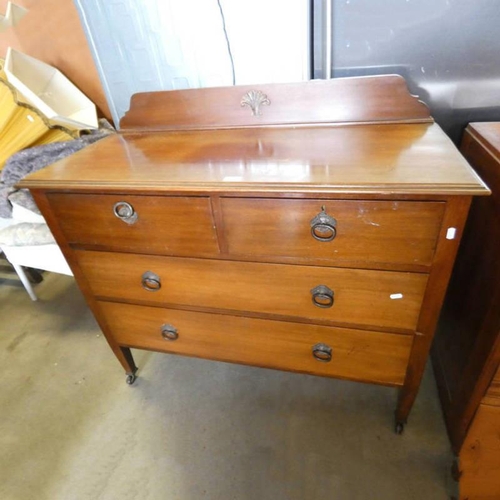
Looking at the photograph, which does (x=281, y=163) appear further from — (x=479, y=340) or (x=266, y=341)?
(x=479, y=340)

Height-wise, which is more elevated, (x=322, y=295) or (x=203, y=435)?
(x=322, y=295)

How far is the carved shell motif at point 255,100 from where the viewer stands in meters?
1.08

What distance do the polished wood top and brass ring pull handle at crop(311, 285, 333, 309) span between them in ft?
0.92

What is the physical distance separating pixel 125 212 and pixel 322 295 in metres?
0.55

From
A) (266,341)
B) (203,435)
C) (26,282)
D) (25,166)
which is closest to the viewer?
(266,341)

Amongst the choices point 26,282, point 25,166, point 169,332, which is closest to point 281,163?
point 169,332

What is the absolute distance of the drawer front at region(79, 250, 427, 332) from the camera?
0.85 m

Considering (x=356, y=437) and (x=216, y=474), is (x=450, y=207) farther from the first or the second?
(x=216, y=474)

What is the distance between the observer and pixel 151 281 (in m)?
1.04

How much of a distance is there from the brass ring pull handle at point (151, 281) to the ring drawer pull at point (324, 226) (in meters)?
0.49

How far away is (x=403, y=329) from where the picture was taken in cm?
91

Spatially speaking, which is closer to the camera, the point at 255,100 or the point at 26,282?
the point at 255,100

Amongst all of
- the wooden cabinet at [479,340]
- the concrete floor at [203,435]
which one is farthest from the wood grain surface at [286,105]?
the concrete floor at [203,435]

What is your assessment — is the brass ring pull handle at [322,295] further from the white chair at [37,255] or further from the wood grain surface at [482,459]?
the white chair at [37,255]
